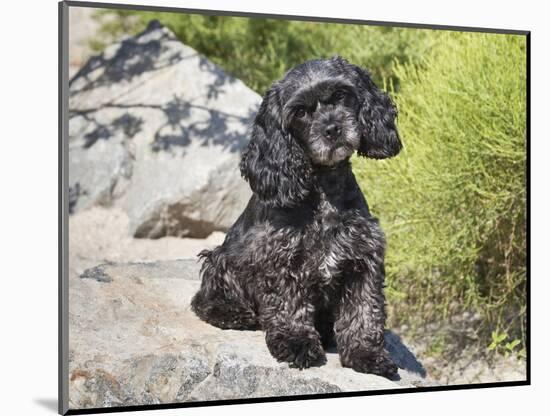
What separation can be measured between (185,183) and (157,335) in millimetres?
2402

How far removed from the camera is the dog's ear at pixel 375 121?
4527mm

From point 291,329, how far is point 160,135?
3.12 metres

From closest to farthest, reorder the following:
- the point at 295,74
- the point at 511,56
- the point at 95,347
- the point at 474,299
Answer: the point at 295,74 < the point at 95,347 < the point at 511,56 < the point at 474,299

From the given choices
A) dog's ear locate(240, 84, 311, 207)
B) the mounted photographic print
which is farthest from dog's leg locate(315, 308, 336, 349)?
dog's ear locate(240, 84, 311, 207)

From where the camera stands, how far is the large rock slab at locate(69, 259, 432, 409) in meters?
4.64

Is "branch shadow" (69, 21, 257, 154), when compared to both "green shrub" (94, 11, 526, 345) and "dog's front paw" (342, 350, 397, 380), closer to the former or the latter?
"green shrub" (94, 11, 526, 345)

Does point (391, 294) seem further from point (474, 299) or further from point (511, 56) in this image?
point (511, 56)

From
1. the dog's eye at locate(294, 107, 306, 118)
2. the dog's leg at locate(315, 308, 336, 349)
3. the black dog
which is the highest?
the dog's eye at locate(294, 107, 306, 118)

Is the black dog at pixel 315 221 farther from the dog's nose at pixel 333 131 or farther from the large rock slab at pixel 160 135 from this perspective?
the large rock slab at pixel 160 135

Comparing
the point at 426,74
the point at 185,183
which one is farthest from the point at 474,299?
the point at 185,183

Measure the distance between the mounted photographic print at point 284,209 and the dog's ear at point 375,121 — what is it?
1 centimetres

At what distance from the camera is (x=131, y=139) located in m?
7.28

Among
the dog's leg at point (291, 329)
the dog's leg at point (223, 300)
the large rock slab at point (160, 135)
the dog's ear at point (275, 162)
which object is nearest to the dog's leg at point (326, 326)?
the dog's leg at point (291, 329)

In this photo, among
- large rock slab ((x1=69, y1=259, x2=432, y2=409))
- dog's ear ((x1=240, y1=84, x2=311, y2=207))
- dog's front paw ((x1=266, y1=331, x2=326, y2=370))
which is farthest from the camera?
large rock slab ((x1=69, y1=259, x2=432, y2=409))
